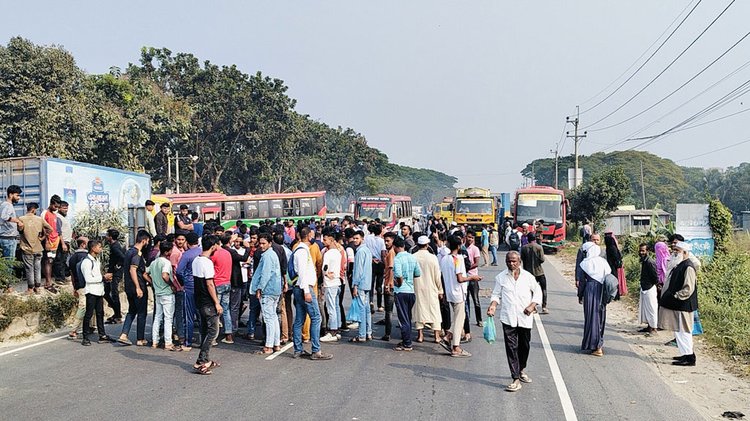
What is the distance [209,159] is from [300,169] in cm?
2060

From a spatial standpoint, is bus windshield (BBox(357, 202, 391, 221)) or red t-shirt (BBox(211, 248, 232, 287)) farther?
bus windshield (BBox(357, 202, 391, 221))

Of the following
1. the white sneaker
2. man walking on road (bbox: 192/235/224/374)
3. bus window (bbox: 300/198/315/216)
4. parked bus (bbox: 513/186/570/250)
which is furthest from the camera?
bus window (bbox: 300/198/315/216)

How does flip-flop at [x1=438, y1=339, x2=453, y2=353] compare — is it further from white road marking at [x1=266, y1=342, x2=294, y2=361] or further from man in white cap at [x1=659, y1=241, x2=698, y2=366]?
man in white cap at [x1=659, y1=241, x2=698, y2=366]

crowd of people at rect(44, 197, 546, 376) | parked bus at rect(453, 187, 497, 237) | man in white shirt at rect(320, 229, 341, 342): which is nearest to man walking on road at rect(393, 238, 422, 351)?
crowd of people at rect(44, 197, 546, 376)

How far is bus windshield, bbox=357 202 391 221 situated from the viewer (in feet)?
123

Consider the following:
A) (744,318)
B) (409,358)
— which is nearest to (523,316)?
(409,358)

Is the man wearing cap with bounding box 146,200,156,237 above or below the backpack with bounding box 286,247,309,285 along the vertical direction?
above

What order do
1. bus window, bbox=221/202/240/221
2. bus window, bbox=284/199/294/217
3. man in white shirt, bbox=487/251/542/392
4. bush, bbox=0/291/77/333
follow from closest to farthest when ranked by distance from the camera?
man in white shirt, bbox=487/251/542/392, bush, bbox=0/291/77/333, bus window, bbox=221/202/240/221, bus window, bbox=284/199/294/217

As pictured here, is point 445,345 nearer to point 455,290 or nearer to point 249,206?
point 455,290

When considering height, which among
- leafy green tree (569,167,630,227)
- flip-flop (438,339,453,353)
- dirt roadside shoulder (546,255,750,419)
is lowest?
dirt roadside shoulder (546,255,750,419)

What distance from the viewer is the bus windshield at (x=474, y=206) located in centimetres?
3628

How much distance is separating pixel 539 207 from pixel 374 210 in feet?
32.1

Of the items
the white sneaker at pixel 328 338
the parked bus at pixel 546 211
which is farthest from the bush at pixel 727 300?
the parked bus at pixel 546 211

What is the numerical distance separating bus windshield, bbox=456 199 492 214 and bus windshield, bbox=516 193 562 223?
3740mm
